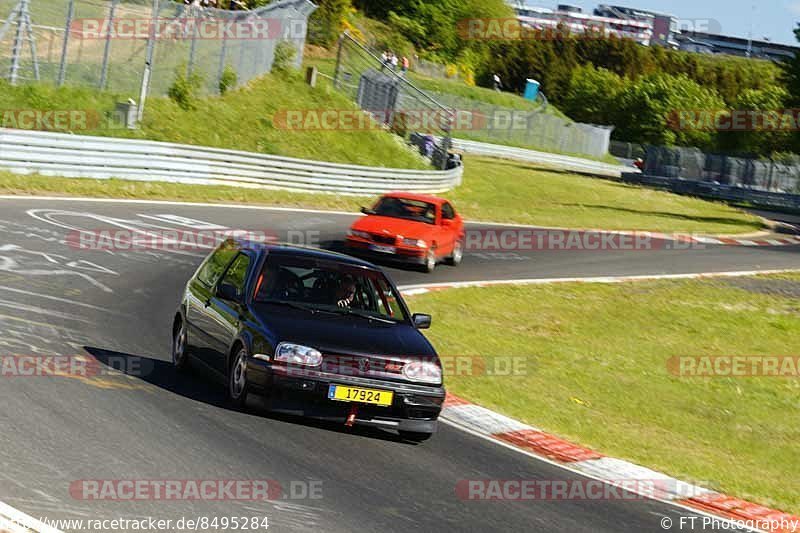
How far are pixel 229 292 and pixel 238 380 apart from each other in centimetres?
81

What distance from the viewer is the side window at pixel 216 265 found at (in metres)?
11.1

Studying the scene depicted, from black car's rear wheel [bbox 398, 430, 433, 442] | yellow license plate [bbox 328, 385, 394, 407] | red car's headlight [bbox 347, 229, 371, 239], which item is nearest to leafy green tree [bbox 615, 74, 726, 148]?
red car's headlight [bbox 347, 229, 371, 239]

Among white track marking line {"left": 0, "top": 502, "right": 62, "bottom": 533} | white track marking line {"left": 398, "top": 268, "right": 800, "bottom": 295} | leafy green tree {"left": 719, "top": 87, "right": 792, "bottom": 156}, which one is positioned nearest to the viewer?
white track marking line {"left": 0, "top": 502, "right": 62, "bottom": 533}

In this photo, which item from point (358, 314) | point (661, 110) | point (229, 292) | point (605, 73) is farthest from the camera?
point (605, 73)

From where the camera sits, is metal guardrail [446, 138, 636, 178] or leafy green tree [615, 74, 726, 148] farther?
leafy green tree [615, 74, 726, 148]

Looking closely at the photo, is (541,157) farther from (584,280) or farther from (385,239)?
(385,239)

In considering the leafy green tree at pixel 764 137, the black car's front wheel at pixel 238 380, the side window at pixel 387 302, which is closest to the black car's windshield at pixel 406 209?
the side window at pixel 387 302

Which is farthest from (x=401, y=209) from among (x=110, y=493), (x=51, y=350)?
(x=110, y=493)

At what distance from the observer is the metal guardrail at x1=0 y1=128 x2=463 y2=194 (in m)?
25.2

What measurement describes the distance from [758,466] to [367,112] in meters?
35.0

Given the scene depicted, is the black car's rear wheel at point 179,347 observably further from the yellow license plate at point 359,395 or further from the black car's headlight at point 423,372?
the black car's headlight at point 423,372

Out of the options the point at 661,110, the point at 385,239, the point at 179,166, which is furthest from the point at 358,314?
the point at 661,110

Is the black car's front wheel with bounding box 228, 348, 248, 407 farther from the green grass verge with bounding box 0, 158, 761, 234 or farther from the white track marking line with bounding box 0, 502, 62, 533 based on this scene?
the green grass verge with bounding box 0, 158, 761, 234

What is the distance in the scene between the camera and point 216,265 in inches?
443
